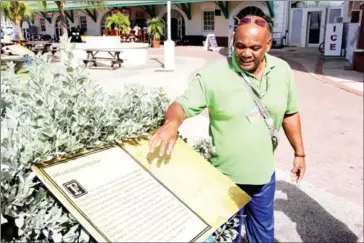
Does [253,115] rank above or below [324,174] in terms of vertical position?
above

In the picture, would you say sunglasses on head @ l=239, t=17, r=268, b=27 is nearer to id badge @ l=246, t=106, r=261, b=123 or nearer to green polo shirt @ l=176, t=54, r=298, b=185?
green polo shirt @ l=176, t=54, r=298, b=185

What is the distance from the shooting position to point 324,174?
4270 mm

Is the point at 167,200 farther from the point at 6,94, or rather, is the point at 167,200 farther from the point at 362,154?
the point at 362,154

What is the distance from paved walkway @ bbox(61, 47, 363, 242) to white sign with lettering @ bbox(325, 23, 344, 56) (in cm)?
835

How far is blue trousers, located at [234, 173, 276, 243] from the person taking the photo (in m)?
2.10

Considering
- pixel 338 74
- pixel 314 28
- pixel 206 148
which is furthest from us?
pixel 314 28

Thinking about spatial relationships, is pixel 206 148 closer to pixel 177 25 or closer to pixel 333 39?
pixel 333 39

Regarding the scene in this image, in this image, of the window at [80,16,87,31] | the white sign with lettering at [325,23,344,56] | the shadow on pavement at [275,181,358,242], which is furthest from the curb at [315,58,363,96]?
the window at [80,16,87,31]

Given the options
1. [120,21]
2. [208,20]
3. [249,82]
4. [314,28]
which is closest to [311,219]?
[249,82]

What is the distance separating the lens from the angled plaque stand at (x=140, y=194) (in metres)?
1.23

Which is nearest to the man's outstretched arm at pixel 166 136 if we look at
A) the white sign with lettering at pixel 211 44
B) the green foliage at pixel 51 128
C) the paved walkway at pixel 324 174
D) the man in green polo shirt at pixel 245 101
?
the man in green polo shirt at pixel 245 101

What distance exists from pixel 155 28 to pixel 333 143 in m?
20.3

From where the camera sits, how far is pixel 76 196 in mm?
1280

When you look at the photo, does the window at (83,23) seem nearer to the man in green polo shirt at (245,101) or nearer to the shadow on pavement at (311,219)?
the shadow on pavement at (311,219)
